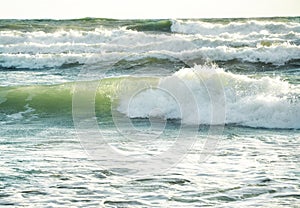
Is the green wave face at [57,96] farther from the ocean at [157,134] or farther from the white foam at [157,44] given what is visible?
the white foam at [157,44]

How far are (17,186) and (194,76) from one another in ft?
27.1

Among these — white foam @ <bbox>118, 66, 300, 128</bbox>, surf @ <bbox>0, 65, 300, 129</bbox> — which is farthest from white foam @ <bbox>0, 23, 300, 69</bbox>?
white foam @ <bbox>118, 66, 300, 128</bbox>

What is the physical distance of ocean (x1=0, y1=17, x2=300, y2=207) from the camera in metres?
6.66

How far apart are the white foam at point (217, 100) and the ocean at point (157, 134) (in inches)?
0.9

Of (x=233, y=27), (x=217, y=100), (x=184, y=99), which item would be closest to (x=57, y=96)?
(x=184, y=99)

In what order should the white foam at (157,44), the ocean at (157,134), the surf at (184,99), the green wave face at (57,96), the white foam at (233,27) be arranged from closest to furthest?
1. the ocean at (157,134)
2. the surf at (184,99)
3. the green wave face at (57,96)
4. the white foam at (157,44)
5. the white foam at (233,27)

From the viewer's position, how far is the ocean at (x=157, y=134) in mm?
6656

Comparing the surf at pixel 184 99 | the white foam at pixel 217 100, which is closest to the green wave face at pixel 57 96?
the surf at pixel 184 99

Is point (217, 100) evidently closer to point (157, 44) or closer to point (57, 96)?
point (57, 96)

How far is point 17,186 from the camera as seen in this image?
6.92m

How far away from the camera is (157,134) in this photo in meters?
10.6

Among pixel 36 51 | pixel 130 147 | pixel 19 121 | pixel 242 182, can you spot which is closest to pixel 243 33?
pixel 36 51

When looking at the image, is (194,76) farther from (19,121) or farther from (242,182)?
(242,182)

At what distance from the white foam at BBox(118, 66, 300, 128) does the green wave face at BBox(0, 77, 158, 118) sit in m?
0.57
